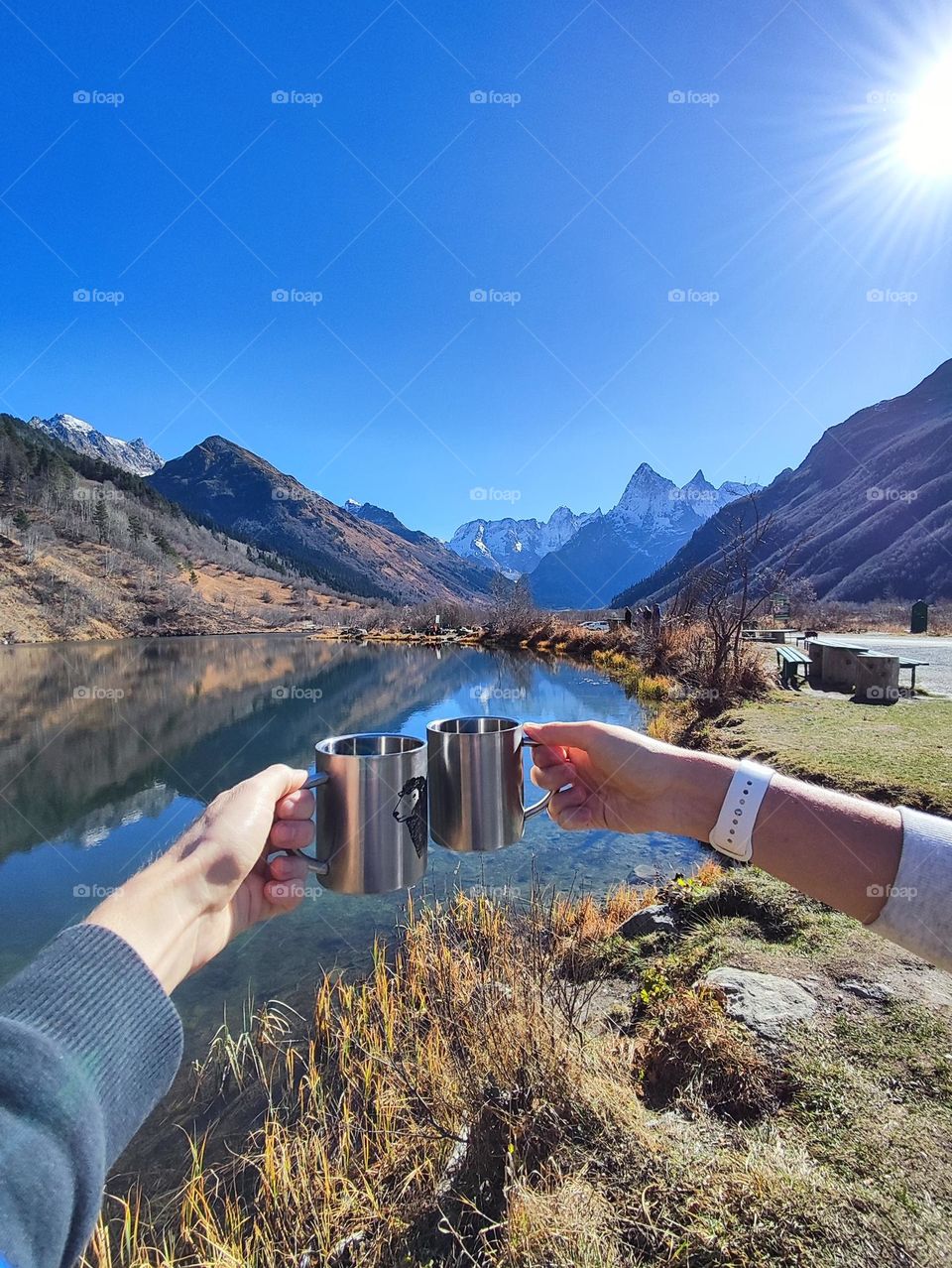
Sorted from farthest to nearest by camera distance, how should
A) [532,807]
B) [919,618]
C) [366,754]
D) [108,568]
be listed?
[108,568] < [919,618] < [532,807] < [366,754]

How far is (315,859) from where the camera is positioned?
5.18ft

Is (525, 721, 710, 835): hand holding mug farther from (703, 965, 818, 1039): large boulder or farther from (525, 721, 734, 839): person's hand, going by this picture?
(703, 965, 818, 1039): large boulder

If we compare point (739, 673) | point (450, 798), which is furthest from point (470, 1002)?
point (739, 673)

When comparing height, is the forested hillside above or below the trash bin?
above

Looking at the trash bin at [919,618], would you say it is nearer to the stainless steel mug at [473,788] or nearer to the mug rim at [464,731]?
the mug rim at [464,731]

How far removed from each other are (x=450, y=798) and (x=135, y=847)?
1041 centimetres

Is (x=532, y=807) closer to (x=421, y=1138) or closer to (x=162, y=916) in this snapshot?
(x=162, y=916)

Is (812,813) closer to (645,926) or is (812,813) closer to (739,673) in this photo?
(645,926)

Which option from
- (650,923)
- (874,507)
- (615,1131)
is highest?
(874,507)

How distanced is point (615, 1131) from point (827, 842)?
5.34ft

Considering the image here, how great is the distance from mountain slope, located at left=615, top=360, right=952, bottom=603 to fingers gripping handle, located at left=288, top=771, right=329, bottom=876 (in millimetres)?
44323

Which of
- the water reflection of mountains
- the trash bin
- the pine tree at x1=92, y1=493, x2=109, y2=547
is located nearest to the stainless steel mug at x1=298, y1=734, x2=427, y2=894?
the water reflection of mountains

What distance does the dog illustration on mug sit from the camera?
160cm

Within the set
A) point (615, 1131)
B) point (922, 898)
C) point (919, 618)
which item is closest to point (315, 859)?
point (922, 898)
